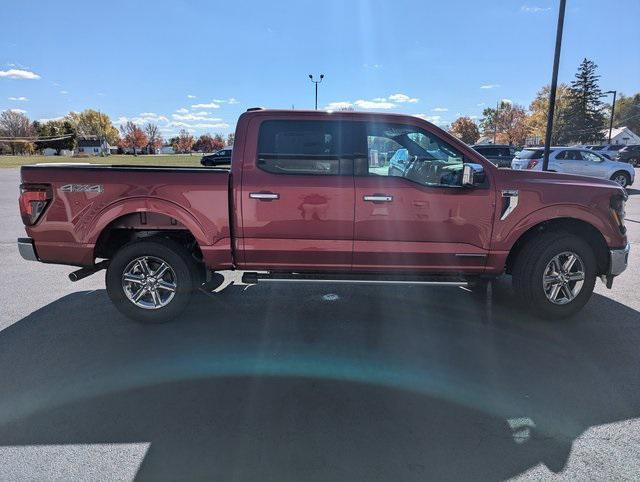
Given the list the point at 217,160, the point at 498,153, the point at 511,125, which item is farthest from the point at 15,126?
the point at 498,153

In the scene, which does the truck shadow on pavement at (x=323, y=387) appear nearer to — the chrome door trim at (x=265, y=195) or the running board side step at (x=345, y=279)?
the running board side step at (x=345, y=279)

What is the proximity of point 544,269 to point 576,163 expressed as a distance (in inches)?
611

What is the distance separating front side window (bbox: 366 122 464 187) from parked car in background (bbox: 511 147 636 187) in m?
14.1

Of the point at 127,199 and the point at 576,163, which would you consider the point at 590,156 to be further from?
the point at 127,199

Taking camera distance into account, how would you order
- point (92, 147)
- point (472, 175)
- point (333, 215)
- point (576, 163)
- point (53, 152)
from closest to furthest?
1. point (472, 175)
2. point (333, 215)
3. point (576, 163)
4. point (53, 152)
5. point (92, 147)

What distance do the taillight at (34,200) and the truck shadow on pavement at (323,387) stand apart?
1131 mm

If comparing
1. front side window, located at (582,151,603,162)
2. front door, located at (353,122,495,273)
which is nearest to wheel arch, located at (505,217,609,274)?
front door, located at (353,122,495,273)

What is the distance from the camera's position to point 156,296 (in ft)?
15.4

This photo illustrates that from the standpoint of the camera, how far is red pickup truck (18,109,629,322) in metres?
4.42

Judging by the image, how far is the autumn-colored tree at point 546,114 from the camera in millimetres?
80000

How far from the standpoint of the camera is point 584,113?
3100 inches

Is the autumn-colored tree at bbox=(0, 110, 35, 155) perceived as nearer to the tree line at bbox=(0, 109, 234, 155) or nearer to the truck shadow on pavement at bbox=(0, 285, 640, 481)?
the tree line at bbox=(0, 109, 234, 155)

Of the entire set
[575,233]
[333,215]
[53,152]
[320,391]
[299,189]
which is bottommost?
[320,391]

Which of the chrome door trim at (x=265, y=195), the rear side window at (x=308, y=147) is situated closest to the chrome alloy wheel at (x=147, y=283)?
the chrome door trim at (x=265, y=195)
